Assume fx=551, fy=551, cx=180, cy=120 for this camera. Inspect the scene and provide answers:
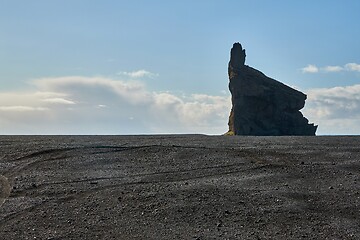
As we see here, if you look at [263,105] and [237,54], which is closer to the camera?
[263,105]

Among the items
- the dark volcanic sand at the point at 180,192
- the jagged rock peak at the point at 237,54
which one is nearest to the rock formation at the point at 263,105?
the jagged rock peak at the point at 237,54

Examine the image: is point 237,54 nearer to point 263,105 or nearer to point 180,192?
point 263,105

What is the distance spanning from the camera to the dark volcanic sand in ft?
38.9

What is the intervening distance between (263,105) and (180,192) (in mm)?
69002

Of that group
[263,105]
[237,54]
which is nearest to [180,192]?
[263,105]

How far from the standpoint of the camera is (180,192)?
47.4 ft

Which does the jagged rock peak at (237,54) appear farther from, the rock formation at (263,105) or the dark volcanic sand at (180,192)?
the dark volcanic sand at (180,192)

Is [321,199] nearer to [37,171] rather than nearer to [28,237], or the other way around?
[28,237]

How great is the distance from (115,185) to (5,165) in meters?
5.16

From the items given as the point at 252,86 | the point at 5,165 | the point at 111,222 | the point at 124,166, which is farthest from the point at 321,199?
the point at 252,86

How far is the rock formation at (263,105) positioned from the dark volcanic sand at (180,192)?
60.1 meters

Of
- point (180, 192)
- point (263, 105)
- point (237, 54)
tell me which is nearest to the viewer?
point (180, 192)

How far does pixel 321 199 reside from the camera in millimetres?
13898

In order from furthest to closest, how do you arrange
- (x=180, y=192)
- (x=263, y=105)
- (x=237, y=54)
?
(x=237, y=54)
(x=263, y=105)
(x=180, y=192)
